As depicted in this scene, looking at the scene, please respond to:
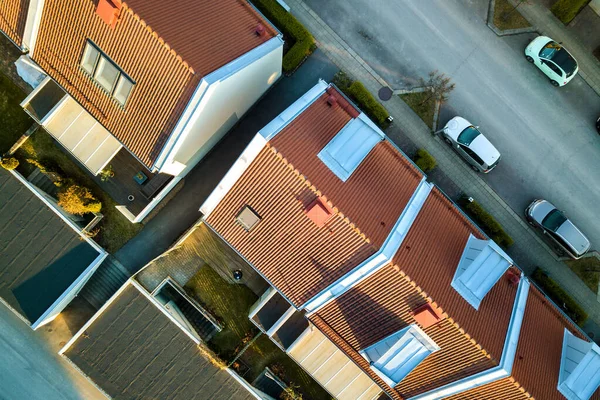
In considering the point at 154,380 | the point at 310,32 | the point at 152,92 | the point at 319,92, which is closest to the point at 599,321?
the point at 319,92

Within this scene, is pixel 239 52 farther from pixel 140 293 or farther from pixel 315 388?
pixel 315 388

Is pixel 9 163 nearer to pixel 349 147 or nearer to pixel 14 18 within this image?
pixel 14 18

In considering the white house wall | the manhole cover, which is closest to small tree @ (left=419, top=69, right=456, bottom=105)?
the manhole cover

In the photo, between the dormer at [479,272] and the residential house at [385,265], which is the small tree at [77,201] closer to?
the residential house at [385,265]

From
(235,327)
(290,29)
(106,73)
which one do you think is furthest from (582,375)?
(106,73)

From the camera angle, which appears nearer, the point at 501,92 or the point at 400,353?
the point at 400,353

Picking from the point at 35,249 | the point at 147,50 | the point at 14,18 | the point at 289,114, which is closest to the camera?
the point at 147,50

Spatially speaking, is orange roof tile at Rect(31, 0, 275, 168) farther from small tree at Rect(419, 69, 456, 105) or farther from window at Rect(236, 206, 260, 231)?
small tree at Rect(419, 69, 456, 105)
